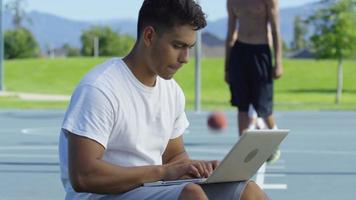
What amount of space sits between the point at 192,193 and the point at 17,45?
89433mm

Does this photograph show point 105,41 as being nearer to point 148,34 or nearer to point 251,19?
point 251,19

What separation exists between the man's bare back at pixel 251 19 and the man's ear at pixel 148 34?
19.1ft

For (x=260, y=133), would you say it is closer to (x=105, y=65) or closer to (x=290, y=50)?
(x=105, y=65)

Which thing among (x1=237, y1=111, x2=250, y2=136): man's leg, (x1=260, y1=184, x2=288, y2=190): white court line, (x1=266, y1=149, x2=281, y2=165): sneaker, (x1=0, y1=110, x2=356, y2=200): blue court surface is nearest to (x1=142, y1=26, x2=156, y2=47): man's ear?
(x1=0, y1=110, x2=356, y2=200): blue court surface

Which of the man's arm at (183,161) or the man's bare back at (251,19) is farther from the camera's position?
the man's bare back at (251,19)

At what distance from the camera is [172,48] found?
14.2ft

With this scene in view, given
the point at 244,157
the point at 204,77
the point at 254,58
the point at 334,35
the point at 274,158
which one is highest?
the point at 244,157

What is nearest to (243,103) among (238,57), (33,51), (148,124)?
(238,57)

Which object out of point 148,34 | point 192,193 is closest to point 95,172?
point 192,193

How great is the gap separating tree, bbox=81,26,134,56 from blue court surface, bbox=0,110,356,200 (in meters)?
92.1

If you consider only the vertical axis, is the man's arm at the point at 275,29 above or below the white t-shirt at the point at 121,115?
below

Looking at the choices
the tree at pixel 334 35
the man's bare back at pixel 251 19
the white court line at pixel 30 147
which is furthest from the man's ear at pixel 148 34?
the tree at pixel 334 35

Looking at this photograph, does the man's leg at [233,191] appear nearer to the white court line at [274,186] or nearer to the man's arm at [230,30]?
the white court line at [274,186]

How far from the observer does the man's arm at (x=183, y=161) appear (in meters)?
4.44
